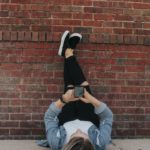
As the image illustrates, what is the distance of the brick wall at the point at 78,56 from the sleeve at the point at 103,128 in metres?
0.70

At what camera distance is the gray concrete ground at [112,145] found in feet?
20.0

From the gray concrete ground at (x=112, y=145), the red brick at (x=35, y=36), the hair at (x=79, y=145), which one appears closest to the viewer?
the hair at (x=79, y=145)

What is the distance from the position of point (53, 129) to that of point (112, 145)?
3.15 ft

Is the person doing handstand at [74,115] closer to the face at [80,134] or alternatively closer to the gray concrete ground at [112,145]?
the face at [80,134]

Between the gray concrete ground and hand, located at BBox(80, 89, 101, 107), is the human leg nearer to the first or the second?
hand, located at BBox(80, 89, 101, 107)

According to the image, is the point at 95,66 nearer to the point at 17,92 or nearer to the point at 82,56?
the point at 82,56

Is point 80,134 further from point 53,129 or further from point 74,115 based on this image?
point 74,115

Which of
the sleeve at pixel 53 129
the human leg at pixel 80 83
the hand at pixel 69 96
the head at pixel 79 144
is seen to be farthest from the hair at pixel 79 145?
the human leg at pixel 80 83

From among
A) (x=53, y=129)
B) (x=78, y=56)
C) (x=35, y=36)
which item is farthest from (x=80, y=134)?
(x=35, y=36)

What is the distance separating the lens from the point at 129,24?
21.6ft

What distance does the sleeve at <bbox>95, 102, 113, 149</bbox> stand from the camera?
5641mm

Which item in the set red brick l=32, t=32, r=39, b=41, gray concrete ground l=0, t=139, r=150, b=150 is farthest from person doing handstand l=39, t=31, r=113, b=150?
red brick l=32, t=32, r=39, b=41

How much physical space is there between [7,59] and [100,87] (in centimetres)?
123

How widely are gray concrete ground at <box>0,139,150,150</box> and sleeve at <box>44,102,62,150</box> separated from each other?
46 cm
